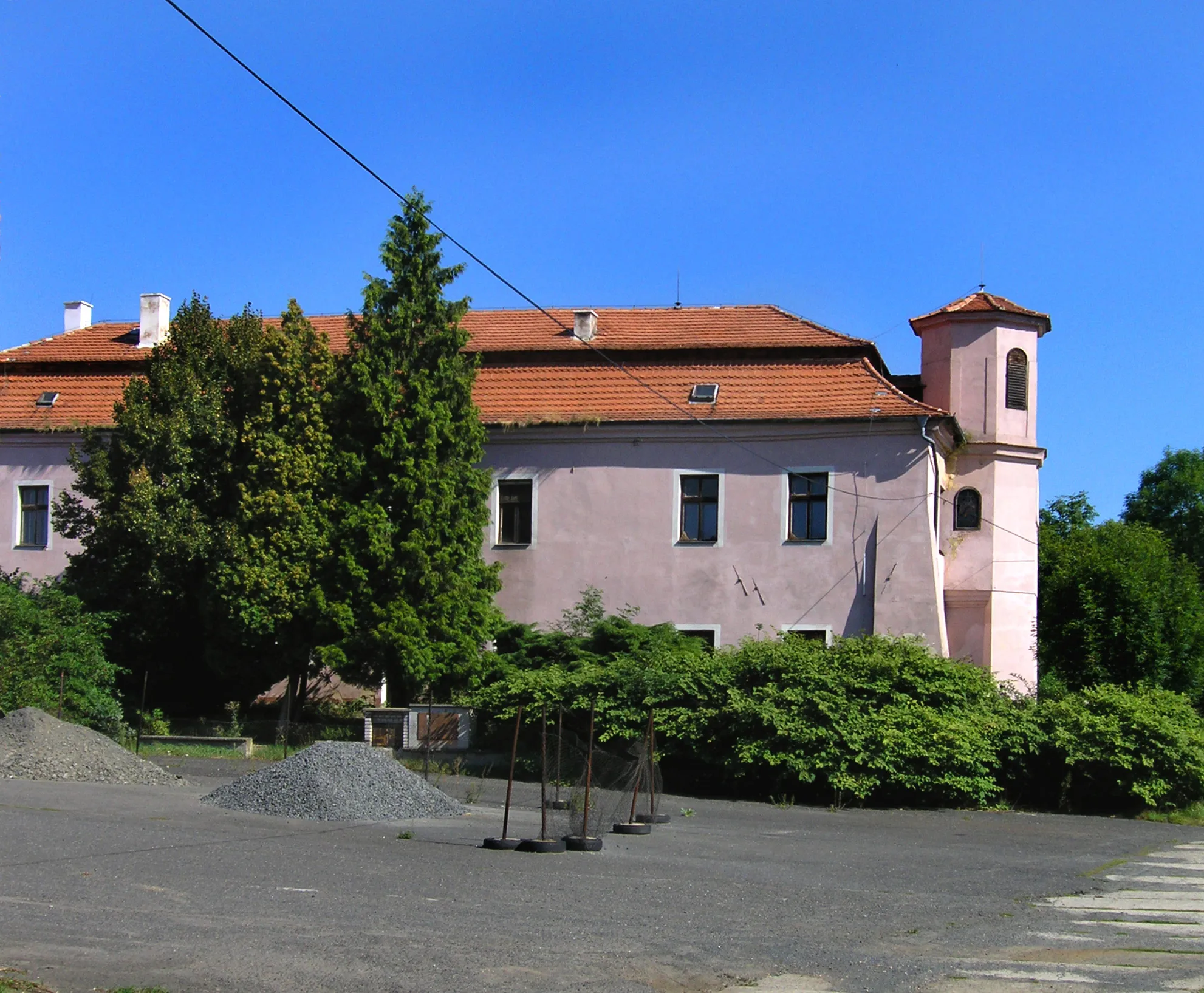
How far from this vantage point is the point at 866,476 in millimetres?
28609

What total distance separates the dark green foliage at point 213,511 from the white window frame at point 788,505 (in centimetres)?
989

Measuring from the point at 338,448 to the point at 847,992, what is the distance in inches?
820

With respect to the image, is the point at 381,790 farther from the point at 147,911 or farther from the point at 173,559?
the point at 173,559

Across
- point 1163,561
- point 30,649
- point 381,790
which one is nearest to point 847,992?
point 381,790

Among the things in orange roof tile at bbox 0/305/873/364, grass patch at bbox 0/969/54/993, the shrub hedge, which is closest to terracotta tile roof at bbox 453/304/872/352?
orange roof tile at bbox 0/305/873/364

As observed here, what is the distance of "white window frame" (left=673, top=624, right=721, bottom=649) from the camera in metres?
28.9

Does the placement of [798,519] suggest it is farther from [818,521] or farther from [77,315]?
[77,315]

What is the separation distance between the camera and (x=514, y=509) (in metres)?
30.5

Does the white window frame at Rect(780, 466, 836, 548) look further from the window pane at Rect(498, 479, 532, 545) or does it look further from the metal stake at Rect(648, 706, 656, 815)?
the metal stake at Rect(648, 706, 656, 815)

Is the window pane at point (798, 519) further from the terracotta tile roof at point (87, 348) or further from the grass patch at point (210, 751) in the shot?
the terracotta tile roof at point (87, 348)

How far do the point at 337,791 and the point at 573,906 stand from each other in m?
7.21

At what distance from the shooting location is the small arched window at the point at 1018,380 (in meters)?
31.1

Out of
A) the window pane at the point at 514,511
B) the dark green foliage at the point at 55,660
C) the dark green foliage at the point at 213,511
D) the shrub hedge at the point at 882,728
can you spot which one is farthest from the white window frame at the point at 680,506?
the dark green foliage at the point at 55,660

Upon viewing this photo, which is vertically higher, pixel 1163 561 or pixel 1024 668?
pixel 1163 561
